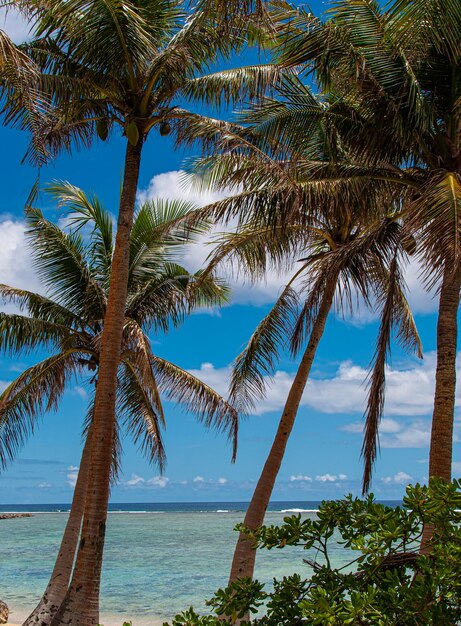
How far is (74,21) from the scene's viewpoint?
9.58 metres

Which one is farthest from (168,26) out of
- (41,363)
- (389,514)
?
(389,514)

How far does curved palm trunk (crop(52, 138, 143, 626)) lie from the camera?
30.4 feet

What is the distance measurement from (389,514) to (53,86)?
8.04m

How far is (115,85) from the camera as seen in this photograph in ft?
33.8

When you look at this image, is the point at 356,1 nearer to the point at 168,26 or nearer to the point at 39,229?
the point at 168,26

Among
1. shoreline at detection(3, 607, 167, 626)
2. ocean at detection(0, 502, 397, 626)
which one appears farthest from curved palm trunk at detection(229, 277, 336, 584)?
ocean at detection(0, 502, 397, 626)

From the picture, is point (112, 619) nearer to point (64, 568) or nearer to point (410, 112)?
point (64, 568)

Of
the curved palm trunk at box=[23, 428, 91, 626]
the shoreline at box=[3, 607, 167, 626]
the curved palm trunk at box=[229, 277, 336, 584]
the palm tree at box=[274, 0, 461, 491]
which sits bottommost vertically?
the shoreline at box=[3, 607, 167, 626]

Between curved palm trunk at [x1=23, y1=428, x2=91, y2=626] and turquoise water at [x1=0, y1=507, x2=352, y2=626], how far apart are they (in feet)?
16.2

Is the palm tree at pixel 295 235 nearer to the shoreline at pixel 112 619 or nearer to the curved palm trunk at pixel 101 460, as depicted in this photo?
the curved palm trunk at pixel 101 460

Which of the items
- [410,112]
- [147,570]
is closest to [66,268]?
[410,112]

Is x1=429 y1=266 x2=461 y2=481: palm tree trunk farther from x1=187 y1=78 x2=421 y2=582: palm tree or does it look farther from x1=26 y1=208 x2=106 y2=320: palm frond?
x1=26 y1=208 x2=106 y2=320: palm frond

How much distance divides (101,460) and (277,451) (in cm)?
357

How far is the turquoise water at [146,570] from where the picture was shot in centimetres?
2019
